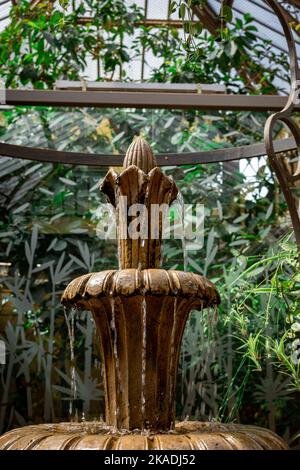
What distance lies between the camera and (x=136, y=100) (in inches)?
172

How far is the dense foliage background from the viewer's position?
5277 millimetres

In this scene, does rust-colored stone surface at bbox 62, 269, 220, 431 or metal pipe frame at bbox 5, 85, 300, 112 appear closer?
rust-colored stone surface at bbox 62, 269, 220, 431

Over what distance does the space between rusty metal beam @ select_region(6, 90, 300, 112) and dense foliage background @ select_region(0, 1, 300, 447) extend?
3.49 feet

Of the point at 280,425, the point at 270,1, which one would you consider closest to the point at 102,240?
the point at 280,425

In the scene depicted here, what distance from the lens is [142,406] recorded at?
2.70 m

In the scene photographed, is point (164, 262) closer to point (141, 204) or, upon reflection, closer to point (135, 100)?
point (135, 100)

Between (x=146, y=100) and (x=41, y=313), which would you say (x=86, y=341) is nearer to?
(x=41, y=313)

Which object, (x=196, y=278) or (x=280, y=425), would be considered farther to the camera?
(x=280, y=425)

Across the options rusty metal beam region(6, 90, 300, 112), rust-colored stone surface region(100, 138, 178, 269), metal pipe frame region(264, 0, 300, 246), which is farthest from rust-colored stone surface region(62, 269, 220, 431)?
rusty metal beam region(6, 90, 300, 112)

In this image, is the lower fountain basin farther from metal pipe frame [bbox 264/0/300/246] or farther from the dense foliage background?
the dense foliage background

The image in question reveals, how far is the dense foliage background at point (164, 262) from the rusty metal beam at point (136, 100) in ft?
3.49

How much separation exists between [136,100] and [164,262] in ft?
5.47
